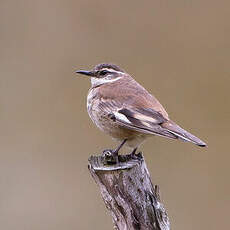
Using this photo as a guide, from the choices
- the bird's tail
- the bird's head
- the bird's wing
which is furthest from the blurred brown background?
the bird's tail

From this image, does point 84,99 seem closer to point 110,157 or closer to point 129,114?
point 129,114

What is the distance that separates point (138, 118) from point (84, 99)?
5.22 metres

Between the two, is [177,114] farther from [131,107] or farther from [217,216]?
[131,107]

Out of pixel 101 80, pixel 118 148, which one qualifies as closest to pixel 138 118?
pixel 118 148

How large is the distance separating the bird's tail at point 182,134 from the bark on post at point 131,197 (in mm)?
465

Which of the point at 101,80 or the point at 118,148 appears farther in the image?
the point at 101,80

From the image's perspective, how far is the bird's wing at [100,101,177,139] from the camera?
6336 millimetres

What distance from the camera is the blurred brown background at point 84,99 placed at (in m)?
10.2

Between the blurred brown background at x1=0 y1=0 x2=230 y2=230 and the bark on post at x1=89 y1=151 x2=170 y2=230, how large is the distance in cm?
396

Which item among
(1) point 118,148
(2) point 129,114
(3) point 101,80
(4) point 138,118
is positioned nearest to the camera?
(4) point 138,118

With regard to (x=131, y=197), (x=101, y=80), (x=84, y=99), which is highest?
(x=101, y=80)

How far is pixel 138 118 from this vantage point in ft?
21.6

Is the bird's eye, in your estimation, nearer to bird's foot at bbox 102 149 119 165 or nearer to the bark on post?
bird's foot at bbox 102 149 119 165

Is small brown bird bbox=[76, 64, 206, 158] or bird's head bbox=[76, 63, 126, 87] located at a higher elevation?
bird's head bbox=[76, 63, 126, 87]
